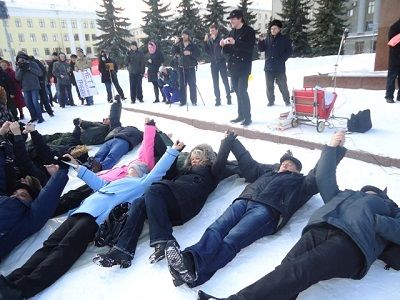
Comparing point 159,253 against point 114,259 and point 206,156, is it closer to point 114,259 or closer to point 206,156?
point 114,259

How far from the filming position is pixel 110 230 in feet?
10.8

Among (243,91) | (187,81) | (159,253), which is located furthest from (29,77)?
(159,253)

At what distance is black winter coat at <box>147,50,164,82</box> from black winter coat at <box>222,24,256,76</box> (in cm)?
477

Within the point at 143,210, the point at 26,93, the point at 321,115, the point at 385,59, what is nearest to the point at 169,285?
the point at 143,210

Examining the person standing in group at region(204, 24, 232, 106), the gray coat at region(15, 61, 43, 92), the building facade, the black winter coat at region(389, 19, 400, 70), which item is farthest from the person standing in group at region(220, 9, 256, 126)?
the building facade

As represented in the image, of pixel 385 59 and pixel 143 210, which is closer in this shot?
pixel 143 210

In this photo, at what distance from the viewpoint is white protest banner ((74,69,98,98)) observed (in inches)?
474

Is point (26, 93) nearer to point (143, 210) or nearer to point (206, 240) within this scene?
point (143, 210)

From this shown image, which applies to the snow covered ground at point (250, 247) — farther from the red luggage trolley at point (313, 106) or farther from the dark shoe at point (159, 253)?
the red luggage trolley at point (313, 106)

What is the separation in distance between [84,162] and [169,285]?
3.44 m

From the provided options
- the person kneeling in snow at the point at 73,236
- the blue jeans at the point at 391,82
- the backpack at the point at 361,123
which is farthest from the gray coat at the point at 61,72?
the blue jeans at the point at 391,82

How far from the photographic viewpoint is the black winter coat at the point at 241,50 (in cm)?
580

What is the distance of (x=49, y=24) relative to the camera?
162 ft

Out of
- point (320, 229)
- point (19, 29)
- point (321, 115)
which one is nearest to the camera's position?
point (320, 229)
